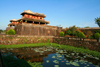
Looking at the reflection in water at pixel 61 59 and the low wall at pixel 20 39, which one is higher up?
the low wall at pixel 20 39

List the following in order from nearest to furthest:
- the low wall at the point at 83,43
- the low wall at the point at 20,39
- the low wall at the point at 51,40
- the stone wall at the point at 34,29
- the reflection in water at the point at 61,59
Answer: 1. the reflection in water at the point at 61,59
2. the low wall at the point at 83,43
3. the low wall at the point at 51,40
4. the low wall at the point at 20,39
5. the stone wall at the point at 34,29

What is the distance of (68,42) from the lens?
51.2 ft

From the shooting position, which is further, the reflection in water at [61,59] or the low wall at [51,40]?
the low wall at [51,40]

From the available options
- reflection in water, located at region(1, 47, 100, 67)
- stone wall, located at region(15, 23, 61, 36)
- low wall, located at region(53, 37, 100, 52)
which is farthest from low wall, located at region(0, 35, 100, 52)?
stone wall, located at region(15, 23, 61, 36)

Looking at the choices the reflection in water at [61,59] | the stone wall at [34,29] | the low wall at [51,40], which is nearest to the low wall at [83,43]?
the low wall at [51,40]

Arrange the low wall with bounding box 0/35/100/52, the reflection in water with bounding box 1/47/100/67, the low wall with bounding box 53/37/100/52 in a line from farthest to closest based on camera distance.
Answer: the low wall with bounding box 0/35/100/52 < the low wall with bounding box 53/37/100/52 < the reflection in water with bounding box 1/47/100/67

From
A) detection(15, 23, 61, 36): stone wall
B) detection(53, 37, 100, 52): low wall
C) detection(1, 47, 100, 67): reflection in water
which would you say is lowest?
detection(1, 47, 100, 67): reflection in water

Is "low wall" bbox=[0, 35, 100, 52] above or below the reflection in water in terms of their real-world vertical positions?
above

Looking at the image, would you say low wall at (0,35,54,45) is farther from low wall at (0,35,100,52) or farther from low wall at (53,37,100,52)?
low wall at (53,37,100,52)

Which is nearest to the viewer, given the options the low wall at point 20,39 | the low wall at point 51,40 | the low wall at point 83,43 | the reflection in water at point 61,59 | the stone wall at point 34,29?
the reflection in water at point 61,59

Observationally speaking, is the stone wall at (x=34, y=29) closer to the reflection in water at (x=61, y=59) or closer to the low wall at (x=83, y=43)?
the low wall at (x=83, y=43)

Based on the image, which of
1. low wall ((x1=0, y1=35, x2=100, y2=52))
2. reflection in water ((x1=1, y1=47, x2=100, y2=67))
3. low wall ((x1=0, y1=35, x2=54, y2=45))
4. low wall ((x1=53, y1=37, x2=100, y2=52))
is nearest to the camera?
reflection in water ((x1=1, y1=47, x2=100, y2=67))

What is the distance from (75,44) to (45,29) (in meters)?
14.2

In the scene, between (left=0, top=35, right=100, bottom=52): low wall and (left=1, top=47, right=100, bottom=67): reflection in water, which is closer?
(left=1, top=47, right=100, bottom=67): reflection in water
